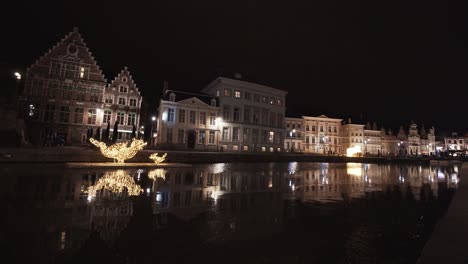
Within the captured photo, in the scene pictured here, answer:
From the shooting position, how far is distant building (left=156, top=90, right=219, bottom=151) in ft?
147

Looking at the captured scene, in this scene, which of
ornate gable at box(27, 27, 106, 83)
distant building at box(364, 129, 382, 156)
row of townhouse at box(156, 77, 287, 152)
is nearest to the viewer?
ornate gable at box(27, 27, 106, 83)

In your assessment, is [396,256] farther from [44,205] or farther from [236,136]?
[236,136]

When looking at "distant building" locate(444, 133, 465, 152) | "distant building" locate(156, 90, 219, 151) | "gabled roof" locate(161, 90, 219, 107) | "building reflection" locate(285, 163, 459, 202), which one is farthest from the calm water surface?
"distant building" locate(444, 133, 465, 152)

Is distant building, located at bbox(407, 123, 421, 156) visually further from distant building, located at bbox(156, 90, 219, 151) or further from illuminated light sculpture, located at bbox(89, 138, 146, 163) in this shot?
illuminated light sculpture, located at bbox(89, 138, 146, 163)

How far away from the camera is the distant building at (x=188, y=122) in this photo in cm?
4488

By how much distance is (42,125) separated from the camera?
40.0 metres

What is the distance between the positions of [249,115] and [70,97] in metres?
33.4

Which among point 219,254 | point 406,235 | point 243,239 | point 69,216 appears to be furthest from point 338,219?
point 69,216

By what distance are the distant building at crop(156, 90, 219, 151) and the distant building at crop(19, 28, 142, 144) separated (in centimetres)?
696

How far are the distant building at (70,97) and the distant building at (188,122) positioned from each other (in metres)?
6.96

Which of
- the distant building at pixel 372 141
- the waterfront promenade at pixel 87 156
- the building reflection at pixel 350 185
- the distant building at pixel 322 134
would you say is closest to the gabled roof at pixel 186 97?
the waterfront promenade at pixel 87 156

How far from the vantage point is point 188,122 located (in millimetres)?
46750

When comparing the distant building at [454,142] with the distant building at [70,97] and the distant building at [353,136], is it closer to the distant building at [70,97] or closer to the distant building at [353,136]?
the distant building at [353,136]

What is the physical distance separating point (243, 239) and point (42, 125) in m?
46.4
